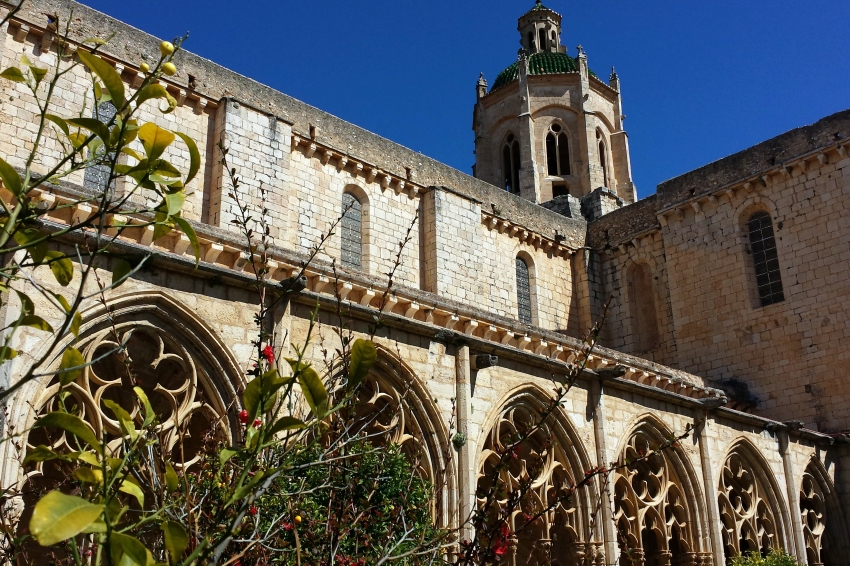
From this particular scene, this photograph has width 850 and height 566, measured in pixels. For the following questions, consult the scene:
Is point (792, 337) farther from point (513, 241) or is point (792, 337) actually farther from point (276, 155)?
point (276, 155)

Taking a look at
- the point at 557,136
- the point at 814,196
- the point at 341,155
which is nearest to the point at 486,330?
the point at 341,155

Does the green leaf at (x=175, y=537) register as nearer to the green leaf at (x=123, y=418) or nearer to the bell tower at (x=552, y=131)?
the green leaf at (x=123, y=418)

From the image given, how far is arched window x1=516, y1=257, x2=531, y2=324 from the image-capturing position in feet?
A: 65.6

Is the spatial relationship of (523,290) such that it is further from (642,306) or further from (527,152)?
(527,152)

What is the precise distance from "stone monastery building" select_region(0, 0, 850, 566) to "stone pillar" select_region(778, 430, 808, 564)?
0.05m

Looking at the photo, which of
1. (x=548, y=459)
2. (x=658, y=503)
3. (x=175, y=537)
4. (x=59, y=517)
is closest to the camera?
(x=59, y=517)

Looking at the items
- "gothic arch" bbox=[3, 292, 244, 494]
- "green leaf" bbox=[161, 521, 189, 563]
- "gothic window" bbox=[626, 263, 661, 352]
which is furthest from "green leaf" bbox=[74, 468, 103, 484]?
"gothic window" bbox=[626, 263, 661, 352]

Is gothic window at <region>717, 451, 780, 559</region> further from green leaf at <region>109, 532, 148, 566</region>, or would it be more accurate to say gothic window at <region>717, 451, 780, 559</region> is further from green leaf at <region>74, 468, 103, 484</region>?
green leaf at <region>109, 532, 148, 566</region>

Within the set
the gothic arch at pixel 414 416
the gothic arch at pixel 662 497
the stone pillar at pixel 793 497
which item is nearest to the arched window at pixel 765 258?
the stone pillar at pixel 793 497

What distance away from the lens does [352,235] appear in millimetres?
16969

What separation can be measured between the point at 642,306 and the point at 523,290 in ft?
10.8

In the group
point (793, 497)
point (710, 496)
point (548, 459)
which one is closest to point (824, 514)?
point (793, 497)

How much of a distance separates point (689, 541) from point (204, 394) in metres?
7.20

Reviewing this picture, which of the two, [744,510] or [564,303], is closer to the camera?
[744,510]
